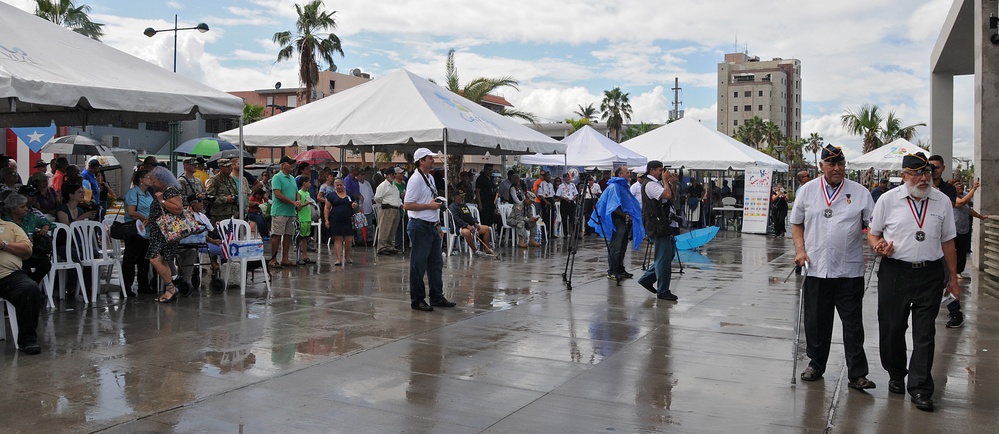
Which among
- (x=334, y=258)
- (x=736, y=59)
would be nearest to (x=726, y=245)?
(x=334, y=258)

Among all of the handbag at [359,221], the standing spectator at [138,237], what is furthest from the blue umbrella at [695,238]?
the standing spectator at [138,237]

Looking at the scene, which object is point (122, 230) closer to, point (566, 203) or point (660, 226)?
point (660, 226)

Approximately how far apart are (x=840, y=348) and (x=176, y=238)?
693cm

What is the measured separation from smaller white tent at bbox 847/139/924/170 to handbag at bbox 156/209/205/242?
21974mm

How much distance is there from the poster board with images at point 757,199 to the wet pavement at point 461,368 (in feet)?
41.1

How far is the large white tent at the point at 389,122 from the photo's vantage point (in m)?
13.5

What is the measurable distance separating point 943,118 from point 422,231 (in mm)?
18142

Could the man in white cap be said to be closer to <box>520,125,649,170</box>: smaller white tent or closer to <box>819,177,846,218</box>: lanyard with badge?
<box>819,177,846,218</box>: lanyard with badge

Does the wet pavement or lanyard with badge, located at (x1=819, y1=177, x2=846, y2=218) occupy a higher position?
lanyard with badge, located at (x1=819, y1=177, x2=846, y2=218)

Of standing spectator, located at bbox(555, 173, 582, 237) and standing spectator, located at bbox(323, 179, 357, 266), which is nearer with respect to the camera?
standing spectator, located at bbox(323, 179, 357, 266)

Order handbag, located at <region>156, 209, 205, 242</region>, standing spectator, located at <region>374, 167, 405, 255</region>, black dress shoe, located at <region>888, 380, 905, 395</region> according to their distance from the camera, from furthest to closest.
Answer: standing spectator, located at <region>374, 167, 405, 255</region> → handbag, located at <region>156, 209, 205, 242</region> → black dress shoe, located at <region>888, 380, 905, 395</region>

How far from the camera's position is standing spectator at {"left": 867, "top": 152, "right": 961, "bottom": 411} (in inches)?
215

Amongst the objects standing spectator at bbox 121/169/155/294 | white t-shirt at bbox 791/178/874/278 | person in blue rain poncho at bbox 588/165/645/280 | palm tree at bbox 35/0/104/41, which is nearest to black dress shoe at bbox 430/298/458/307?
person in blue rain poncho at bbox 588/165/645/280

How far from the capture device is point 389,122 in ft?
45.5
